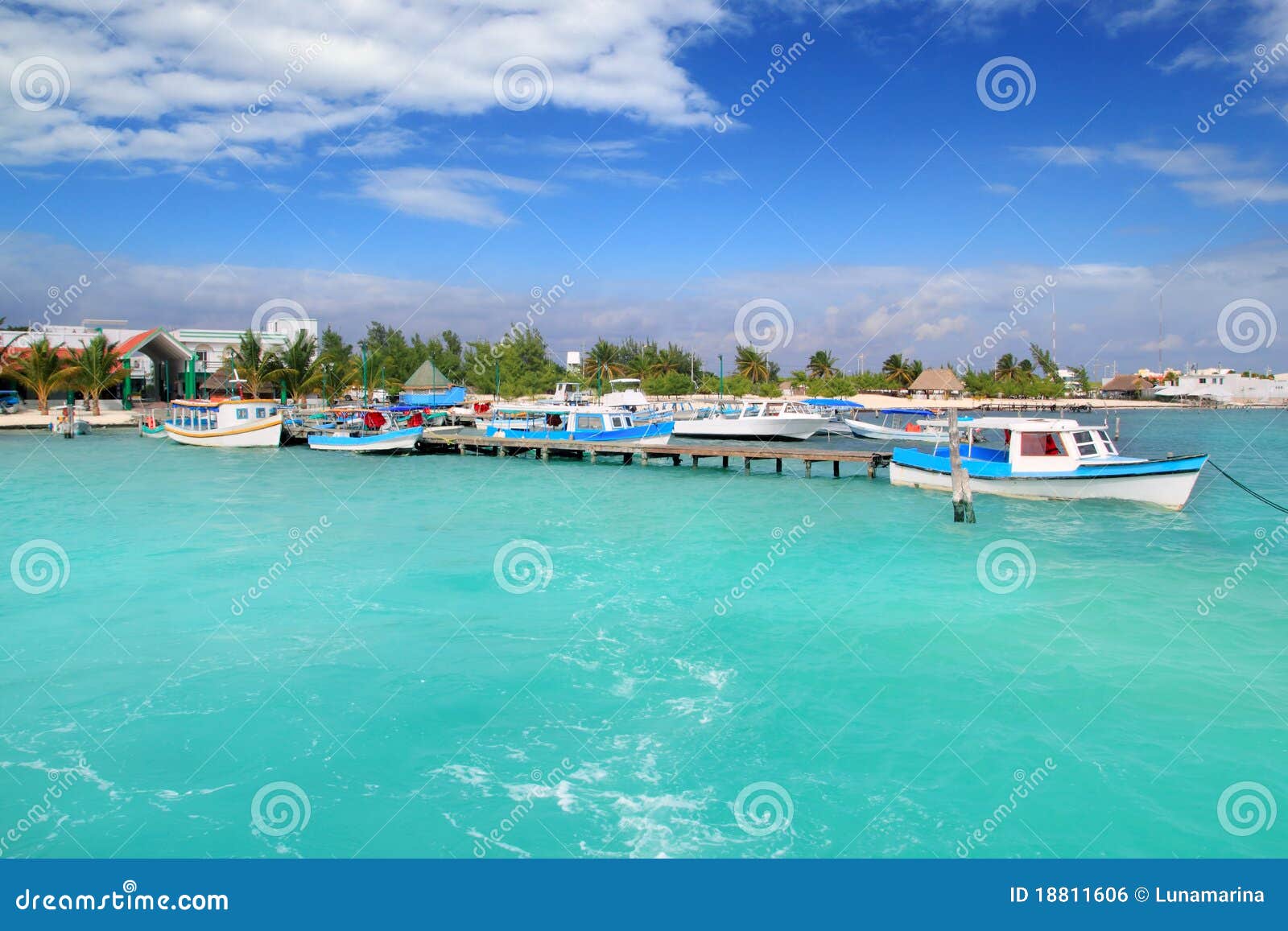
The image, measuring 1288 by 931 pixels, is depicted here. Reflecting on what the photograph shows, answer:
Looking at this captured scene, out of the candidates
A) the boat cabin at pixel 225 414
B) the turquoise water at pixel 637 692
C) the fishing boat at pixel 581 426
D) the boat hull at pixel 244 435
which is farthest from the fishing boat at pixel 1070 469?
the boat cabin at pixel 225 414

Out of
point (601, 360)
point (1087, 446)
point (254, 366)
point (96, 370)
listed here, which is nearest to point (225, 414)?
point (254, 366)

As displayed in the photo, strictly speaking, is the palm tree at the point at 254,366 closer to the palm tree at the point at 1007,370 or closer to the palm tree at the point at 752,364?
the palm tree at the point at 752,364

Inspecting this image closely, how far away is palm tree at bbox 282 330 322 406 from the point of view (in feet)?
202

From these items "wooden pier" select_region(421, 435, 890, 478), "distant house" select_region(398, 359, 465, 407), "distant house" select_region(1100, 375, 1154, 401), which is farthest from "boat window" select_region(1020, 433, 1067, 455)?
"distant house" select_region(1100, 375, 1154, 401)

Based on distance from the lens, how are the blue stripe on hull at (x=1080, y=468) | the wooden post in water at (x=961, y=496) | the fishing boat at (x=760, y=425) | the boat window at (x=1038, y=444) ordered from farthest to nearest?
1. the fishing boat at (x=760, y=425)
2. the boat window at (x=1038, y=444)
3. the blue stripe on hull at (x=1080, y=468)
4. the wooden post in water at (x=961, y=496)

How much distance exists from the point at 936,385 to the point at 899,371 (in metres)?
5.92

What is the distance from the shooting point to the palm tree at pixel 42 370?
5409 cm

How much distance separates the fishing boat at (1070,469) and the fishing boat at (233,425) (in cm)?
3376

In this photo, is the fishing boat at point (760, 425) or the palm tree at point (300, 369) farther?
the palm tree at point (300, 369)

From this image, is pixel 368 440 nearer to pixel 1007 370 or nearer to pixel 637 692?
pixel 637 692

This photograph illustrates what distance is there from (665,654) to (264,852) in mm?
6007

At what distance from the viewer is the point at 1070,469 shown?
2467 cm

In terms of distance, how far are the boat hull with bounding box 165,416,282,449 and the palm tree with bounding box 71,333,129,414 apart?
735 inches
